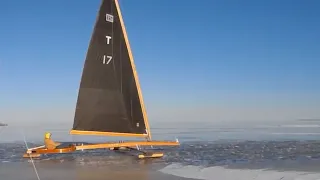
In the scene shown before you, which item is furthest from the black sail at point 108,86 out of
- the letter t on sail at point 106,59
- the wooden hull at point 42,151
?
Answer: the wooden hull at point 42,151

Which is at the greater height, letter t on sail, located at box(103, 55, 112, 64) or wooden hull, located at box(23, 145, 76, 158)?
letter t on sail, located at box(103, 55, 112, 64)

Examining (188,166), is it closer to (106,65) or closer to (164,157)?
(164,157)

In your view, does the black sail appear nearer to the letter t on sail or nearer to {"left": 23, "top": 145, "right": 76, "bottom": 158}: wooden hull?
the letter t on sail

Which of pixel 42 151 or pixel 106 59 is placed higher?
pixel 106 59

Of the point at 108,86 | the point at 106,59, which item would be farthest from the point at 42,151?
the point at 106,59

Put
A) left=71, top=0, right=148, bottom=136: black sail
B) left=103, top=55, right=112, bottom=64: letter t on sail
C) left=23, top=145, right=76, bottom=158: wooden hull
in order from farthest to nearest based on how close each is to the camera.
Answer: left=103, top=55, right=112, bottom=64: letter t on sail, left=71, top=0, right=148, bottom=136: black sail, left=23, top=145, right=76, bottom=158: wooden hull

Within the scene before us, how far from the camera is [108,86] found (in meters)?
21.8

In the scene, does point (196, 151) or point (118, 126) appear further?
point (196, 151)

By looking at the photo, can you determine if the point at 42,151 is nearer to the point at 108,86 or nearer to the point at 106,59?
the point at 108,86

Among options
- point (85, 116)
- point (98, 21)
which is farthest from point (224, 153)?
point (98, 21)

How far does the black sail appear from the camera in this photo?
21.4 m

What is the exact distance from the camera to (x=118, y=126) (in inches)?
861

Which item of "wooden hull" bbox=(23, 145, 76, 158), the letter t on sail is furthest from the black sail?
"wooden hull" bbox=(23, 145, 76, 158)

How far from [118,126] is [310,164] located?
942cm
